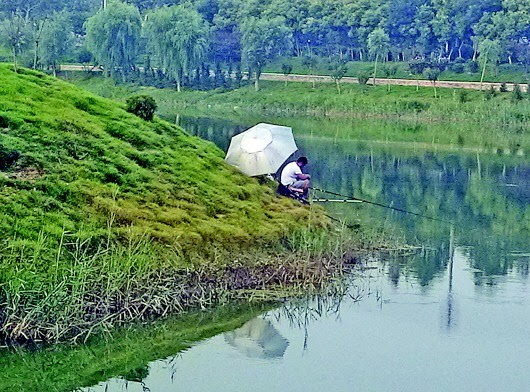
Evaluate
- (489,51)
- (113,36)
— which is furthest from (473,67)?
(113,36)

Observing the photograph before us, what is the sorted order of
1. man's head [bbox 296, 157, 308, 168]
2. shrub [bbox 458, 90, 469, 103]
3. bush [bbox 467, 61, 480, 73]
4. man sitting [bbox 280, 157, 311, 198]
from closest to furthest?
man's head [bbox 296, 157, 308, 168], man sitting [bbox 280, 157, 311, 198], shrub [bbox 458, 90, 469, 103], bush [bbox 467, 61, 480, 73]

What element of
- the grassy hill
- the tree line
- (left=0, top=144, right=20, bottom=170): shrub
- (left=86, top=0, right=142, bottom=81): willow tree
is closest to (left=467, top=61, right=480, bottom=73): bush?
the tree line

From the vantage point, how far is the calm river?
11.3 metres

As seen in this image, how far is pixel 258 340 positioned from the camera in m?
12.7

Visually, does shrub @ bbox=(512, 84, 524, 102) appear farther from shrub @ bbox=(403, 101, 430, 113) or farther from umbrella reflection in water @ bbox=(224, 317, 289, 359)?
umbrella reflection in water @ bbox=(224, 317, 289, 359)

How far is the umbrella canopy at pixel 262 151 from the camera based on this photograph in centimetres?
1761

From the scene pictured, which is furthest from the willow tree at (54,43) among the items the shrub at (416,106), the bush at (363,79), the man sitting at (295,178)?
the man sitting at (295,178)

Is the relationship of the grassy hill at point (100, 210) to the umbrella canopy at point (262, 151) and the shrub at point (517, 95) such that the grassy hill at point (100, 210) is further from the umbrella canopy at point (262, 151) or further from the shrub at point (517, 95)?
the shrub at point (517, 95)

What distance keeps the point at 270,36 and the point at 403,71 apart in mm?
10165

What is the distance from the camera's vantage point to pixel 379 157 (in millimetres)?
34344

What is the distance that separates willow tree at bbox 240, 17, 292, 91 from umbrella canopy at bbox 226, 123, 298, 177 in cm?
4989

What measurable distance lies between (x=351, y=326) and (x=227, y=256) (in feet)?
7.14

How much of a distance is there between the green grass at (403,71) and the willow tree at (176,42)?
8970mm

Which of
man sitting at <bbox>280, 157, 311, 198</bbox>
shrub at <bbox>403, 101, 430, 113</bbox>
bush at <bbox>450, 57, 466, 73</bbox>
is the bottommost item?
shrub at <bbox>403, 101, 430, 113</bbox>
